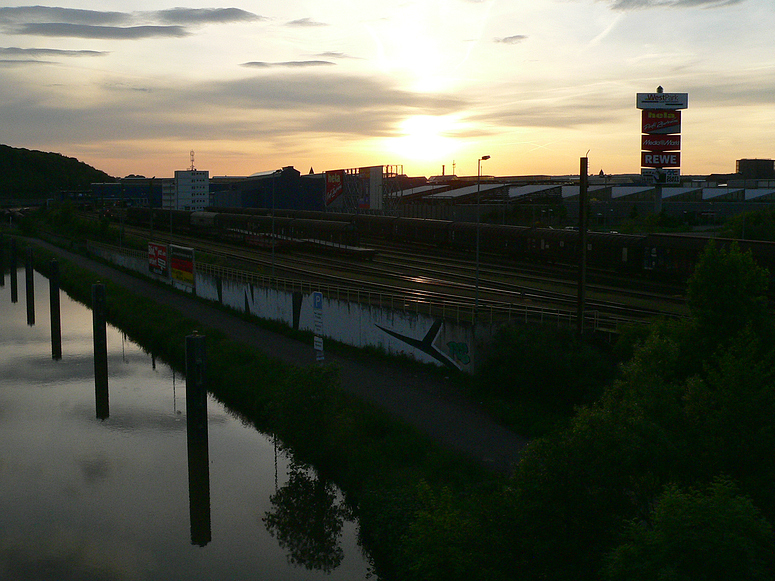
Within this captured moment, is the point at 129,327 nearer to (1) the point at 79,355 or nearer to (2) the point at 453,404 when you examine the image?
(1) the point at 79,355

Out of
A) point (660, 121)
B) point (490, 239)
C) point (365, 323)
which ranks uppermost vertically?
point (660, 121)

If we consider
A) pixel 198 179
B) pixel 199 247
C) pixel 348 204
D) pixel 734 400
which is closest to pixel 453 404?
pixel 734 400

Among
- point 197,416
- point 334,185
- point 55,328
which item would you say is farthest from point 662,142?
point 197,416

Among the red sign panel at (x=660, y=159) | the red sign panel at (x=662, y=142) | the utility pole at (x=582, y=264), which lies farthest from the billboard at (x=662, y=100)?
the utility pole at (x=582, y=264)

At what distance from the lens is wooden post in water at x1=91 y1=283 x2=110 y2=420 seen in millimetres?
31388

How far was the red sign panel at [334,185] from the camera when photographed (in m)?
116

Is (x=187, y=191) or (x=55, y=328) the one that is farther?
(x=187, y=191)

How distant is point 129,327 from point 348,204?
72.5m

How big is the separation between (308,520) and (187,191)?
342 feet

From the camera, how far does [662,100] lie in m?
78.9

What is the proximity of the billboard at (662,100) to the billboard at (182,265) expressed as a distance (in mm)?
51782

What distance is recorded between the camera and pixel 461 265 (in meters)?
60.2

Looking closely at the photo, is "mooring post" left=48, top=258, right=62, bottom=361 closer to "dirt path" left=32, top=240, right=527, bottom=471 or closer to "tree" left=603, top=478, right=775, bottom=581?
"dirt path" left=32, top=240, right=527, bottom=471

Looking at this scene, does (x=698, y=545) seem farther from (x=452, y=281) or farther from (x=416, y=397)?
(x=452, y=281)
